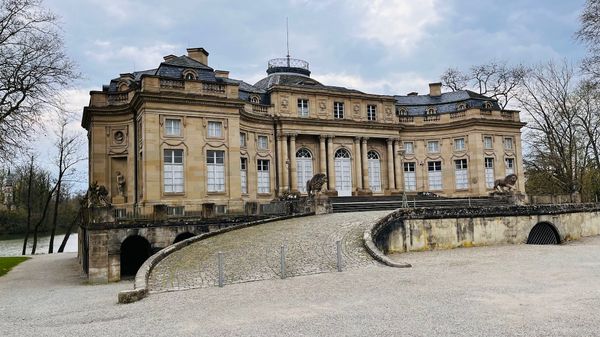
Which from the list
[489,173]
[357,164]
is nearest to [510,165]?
[489,173]

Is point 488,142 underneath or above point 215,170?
above

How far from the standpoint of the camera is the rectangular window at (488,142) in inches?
1359

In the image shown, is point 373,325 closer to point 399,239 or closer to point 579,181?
point 399,239

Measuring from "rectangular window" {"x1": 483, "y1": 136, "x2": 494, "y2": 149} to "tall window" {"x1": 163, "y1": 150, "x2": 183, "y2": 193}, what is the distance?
2165 centimetres

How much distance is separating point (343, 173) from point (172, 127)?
12714 millimetres

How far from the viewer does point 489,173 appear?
113ft

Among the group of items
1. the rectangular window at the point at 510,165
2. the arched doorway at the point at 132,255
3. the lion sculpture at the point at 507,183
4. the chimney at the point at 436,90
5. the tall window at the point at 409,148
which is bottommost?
the arched doorway at the point at 132,255

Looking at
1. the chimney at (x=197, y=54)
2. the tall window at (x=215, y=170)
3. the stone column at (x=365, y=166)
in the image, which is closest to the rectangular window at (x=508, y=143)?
the stone column at (x=365, y=166)

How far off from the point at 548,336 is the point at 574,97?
32.7 meters

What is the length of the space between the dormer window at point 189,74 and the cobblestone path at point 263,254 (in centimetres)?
1096

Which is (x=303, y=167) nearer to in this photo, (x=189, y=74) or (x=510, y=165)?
(x=189, y=74)

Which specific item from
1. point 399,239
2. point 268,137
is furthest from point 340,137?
point 399,239

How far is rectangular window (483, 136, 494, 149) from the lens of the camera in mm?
34531

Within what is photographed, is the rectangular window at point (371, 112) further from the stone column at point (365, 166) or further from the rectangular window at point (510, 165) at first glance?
the rectangular window at point (510, 165)
